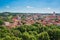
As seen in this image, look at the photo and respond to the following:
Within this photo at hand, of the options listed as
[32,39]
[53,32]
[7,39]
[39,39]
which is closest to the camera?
[7,39]

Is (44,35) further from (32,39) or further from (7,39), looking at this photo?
(7,39)

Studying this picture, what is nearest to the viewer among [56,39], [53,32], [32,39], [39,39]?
[32,39]

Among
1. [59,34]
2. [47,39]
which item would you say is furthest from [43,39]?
[59,34]

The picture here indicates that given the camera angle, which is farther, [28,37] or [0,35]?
[0,35]

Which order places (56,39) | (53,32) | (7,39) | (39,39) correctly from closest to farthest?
(7,39) → (39,39) → (56,39) → (53,32)

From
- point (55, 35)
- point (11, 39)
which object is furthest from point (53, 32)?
point (11, 39)

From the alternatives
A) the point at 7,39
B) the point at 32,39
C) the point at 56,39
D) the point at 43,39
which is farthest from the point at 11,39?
the point at 56,39

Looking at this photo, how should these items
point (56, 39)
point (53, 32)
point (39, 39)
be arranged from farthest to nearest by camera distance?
point (53, 32) < point (56, 39) < point (39, 39)

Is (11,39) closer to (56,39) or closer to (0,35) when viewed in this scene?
(0,35)

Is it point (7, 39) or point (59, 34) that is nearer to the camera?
point (7, 39)
